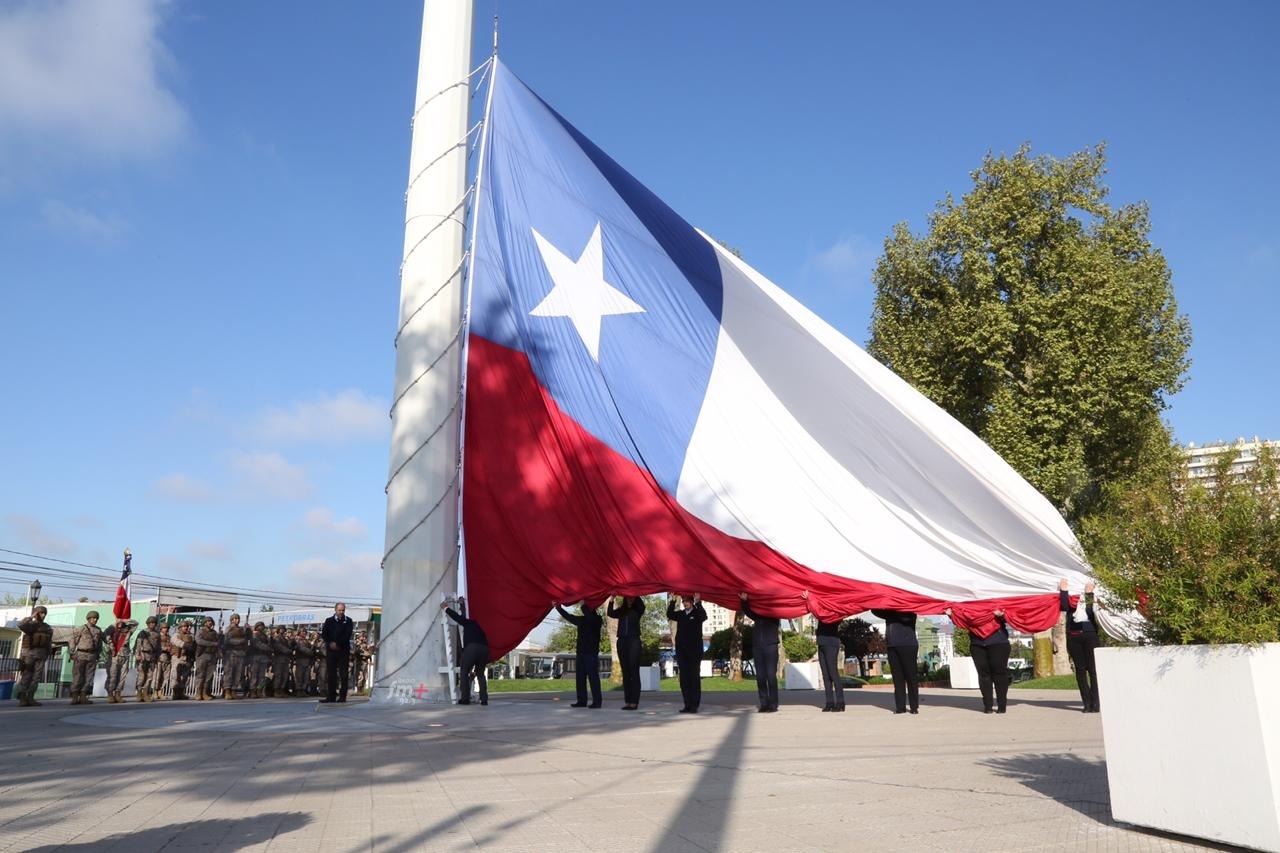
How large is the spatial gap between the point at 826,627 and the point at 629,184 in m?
7.59

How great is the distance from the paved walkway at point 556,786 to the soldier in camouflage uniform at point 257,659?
8.85 metres

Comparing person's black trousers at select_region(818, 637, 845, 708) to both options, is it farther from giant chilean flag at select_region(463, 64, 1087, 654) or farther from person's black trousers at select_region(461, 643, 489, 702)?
person's black trousers at select_region(461, 643, 489, 702)

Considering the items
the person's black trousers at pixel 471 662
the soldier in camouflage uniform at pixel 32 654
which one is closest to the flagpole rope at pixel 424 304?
the person's black trousers at pixel 471 662

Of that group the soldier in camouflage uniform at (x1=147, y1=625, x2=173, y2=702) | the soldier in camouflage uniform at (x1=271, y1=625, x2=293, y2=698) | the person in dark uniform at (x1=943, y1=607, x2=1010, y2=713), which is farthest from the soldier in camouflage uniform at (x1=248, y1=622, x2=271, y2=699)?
the person in dark uniform at (x1=943, y1=607, x2=1010, y2=713)

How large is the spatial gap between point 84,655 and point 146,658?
1675mm

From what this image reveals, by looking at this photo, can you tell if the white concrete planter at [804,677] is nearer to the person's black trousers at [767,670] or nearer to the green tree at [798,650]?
the green tree at [798,650]

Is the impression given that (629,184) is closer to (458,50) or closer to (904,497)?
(458,50)

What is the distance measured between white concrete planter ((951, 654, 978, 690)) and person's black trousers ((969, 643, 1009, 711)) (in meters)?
10.2

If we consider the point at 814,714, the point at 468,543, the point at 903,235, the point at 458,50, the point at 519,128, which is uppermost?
the point at 903,235

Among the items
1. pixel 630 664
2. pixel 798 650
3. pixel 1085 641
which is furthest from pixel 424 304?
pixel 798 650

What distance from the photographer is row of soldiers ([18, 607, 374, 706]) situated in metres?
16.3

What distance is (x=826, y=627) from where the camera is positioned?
1347 cm

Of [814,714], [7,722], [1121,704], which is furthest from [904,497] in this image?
[7,722]

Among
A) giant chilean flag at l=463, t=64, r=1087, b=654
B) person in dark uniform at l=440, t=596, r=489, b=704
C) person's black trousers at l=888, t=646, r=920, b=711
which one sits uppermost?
giant chilean flag at l=463, t=64, r=1087, b=654
